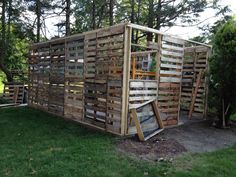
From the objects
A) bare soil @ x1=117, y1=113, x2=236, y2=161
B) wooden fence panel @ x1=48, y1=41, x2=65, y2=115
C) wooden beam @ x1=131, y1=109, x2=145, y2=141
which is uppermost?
wooden fence panel @ x1=48, y1=41, x2=65, y2=115

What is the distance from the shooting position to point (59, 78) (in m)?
6.51

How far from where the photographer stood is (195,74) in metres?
7.31

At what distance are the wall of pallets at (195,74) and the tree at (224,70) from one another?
0.67 metres

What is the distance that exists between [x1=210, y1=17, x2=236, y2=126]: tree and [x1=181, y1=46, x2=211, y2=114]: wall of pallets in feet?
2.20

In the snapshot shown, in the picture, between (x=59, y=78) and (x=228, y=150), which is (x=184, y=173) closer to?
(x=228, y=150)

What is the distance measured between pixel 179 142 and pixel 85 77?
2.52 m

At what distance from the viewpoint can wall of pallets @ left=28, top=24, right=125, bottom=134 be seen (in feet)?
15.5

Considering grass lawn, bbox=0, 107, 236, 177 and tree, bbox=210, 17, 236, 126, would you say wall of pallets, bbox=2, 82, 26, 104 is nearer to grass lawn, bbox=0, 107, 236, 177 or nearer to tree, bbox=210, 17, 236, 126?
grass lawn, bbox=0, 107, 236, 177

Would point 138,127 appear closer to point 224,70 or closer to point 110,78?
point 110,78

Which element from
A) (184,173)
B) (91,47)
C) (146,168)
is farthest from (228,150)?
(91,47)

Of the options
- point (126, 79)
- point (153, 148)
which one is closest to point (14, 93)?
point (126, 79)

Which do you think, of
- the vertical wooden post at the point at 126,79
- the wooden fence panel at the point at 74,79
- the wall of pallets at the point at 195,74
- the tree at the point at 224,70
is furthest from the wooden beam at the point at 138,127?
the wall of pallets at the point at 195,74

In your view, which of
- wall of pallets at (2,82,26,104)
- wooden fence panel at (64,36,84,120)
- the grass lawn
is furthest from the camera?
wall of pallets at (2,82,26,104)

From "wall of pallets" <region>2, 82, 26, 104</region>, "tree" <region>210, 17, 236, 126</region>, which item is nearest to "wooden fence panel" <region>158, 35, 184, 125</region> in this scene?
"tree" <region>210, 17, 236, 126</region>
